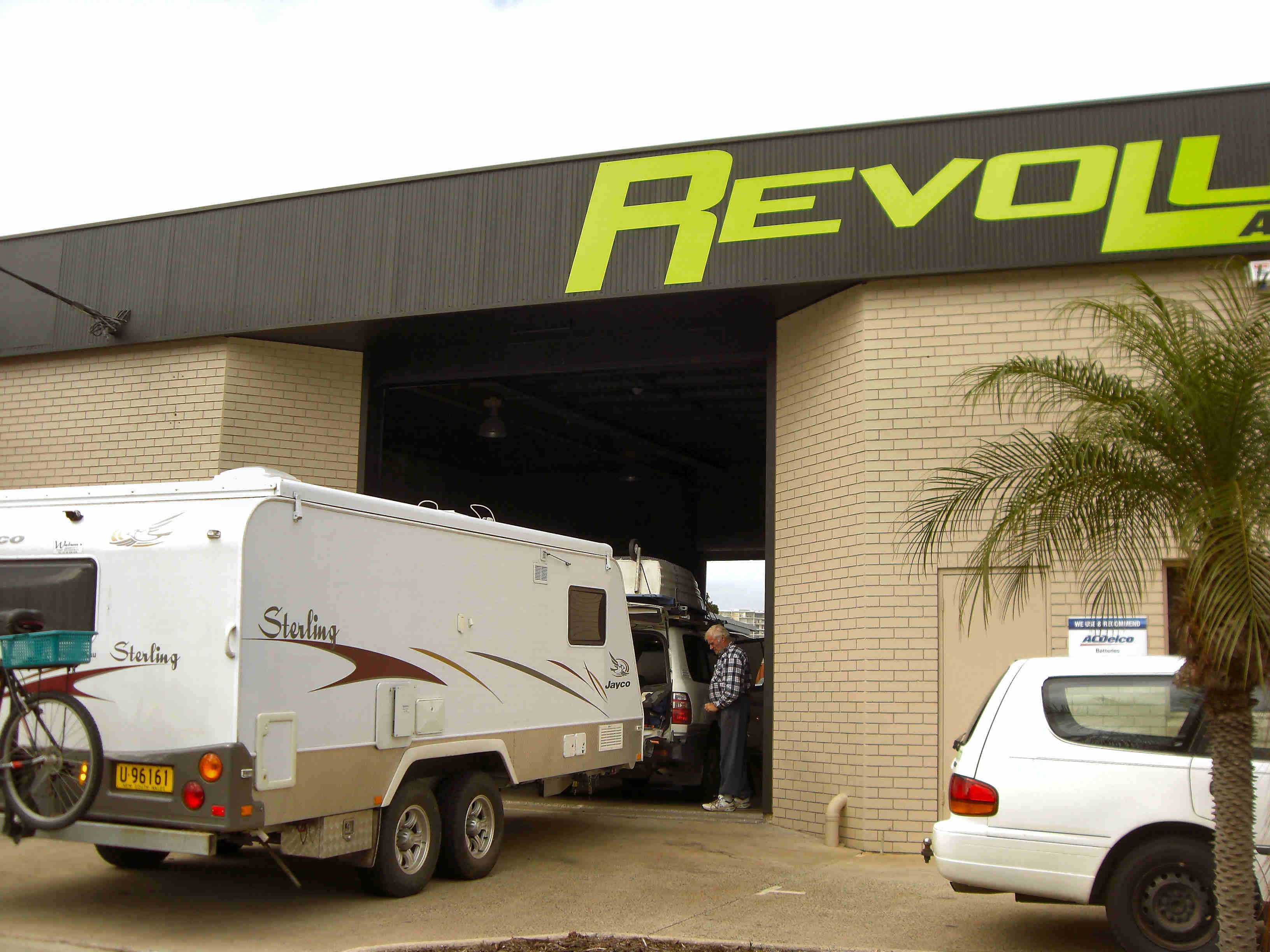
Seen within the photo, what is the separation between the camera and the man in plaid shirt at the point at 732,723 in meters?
12.0

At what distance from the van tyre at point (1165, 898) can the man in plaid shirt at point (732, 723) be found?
5862 mm

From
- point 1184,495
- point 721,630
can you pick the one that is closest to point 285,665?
point 1184,495

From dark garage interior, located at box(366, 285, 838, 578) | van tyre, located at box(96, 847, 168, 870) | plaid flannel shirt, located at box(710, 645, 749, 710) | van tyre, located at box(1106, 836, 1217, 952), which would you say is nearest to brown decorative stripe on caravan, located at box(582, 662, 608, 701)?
plaid flannel shirt, located at box(710, 645, 749, 710)

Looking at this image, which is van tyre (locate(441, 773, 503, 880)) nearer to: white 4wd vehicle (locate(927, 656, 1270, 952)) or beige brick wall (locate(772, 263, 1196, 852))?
beige brick wall (locate(772, 263, 1196, 852))

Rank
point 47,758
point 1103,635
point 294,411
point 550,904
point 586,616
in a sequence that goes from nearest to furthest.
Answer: point 47,758 < point 550,904 < point 1103,635 < point 586,616 < point 294,411

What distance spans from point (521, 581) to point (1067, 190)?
18.7ft

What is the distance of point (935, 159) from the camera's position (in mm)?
10570

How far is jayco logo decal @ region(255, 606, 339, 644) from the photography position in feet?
22.1

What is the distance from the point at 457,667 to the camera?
8.35 meters

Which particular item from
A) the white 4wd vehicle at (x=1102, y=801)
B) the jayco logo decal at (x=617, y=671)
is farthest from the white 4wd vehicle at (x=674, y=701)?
the white 4wd vehicle at (x=1102, y=801)

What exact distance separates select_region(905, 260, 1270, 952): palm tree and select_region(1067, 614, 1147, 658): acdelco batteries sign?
3.68 meters

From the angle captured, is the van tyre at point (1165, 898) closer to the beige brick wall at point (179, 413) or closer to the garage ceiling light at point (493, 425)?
the beige brick wall at point (179, 413)

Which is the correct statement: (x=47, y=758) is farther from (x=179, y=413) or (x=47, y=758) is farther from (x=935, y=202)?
(x=935, y=202)

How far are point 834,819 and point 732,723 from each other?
6.96 ft
